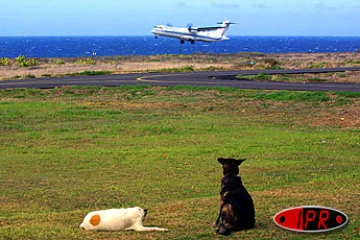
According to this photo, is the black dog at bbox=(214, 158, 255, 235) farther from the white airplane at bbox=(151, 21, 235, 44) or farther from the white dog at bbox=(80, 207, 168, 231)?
the white airplane at bbox=(151, 21, 235, 44)

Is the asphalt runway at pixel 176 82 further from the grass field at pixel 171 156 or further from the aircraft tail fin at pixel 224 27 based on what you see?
the aircraft tail fin at pixel 224 27

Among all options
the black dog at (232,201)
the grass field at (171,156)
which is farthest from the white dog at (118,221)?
the black dog at (232,201)

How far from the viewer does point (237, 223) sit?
33.4 feet

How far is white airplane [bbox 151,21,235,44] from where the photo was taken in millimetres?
85750

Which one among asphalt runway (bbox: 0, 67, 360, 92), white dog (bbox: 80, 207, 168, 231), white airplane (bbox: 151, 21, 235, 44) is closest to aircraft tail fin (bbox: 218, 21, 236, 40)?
white airplane (bbox: 151, 21, 235, 44)

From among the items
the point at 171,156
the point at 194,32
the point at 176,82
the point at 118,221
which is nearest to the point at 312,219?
the point at 118,221

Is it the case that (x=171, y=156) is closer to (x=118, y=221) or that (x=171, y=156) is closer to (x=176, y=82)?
(x=118, y=221)

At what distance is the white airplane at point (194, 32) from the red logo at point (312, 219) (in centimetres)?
7448

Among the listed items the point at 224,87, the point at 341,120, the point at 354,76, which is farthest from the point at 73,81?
the point at 341,120

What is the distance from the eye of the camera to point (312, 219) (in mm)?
10211

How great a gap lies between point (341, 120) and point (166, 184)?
516 inches

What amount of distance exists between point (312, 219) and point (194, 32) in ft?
259

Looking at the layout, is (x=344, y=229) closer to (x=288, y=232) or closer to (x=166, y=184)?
(x=288, y=232)

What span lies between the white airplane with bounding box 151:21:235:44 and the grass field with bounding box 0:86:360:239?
49960mm
